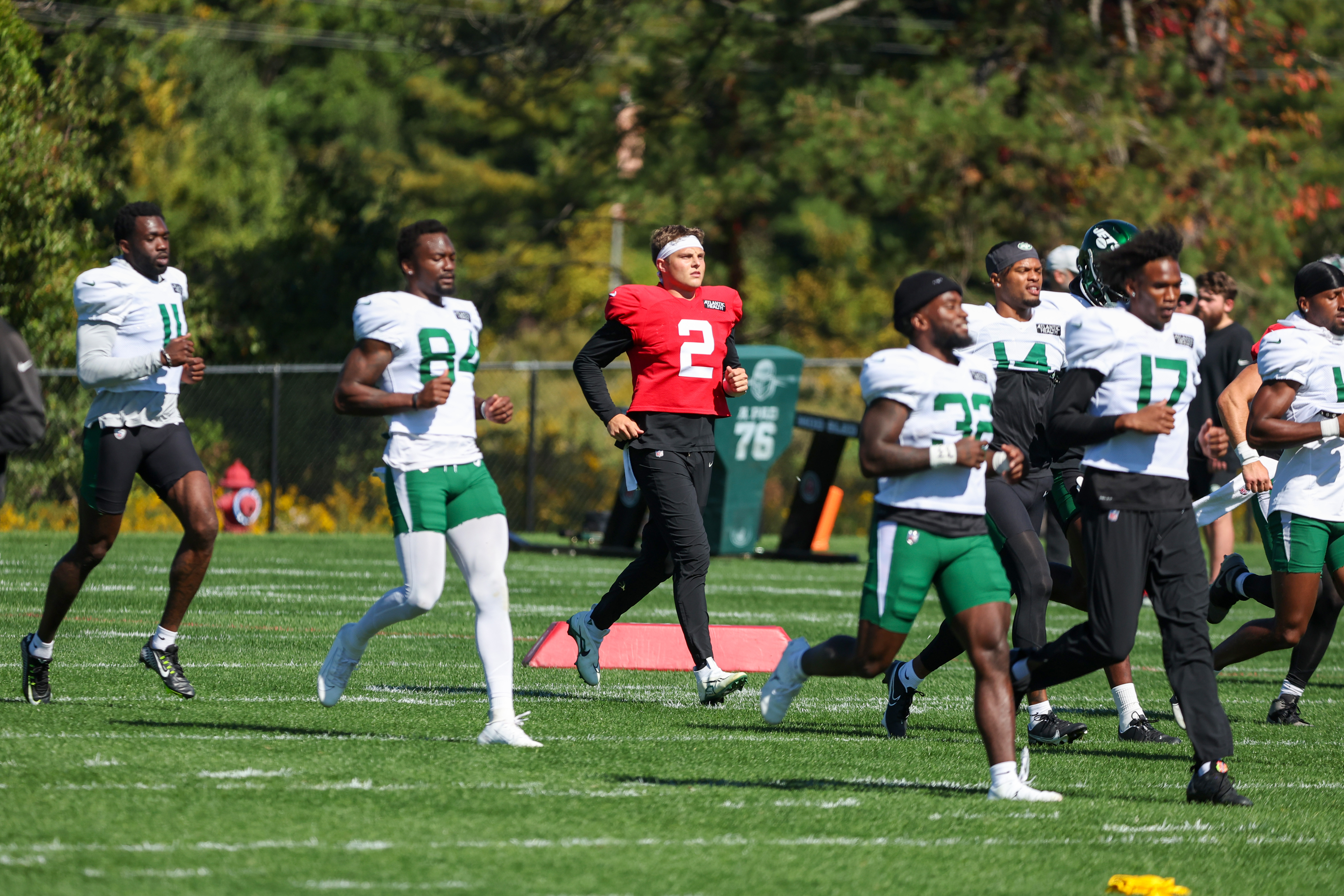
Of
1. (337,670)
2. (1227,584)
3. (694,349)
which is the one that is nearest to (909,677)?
(694,349)

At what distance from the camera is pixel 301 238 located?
2397 cm

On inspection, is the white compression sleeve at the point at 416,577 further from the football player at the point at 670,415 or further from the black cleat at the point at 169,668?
the football player at the point at 670,415

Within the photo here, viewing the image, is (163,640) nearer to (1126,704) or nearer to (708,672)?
(708,672)

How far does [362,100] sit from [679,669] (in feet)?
116

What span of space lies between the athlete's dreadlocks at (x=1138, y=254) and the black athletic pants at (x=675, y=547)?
8.20ft

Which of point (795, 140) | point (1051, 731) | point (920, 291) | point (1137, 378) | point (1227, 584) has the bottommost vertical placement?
point (1051, 731)

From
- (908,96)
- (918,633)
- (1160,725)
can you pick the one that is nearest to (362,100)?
(908,96)

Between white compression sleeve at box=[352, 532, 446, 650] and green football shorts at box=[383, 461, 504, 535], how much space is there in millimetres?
41

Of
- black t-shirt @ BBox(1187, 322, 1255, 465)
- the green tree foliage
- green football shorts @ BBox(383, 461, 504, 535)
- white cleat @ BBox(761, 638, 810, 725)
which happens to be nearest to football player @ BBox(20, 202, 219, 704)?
green football shorts @ BBox(383, 461, 504, 535)

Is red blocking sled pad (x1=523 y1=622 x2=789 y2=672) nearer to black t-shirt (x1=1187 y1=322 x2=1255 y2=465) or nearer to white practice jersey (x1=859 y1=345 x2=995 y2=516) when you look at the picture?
white practice jersey (x1=859 y1=345 x2=995 y2=516)

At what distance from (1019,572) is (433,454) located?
2488 mm

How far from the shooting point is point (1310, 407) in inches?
291

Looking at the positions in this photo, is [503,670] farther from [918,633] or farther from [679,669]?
[918,633]

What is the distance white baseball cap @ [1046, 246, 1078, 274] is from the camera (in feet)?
28.3
